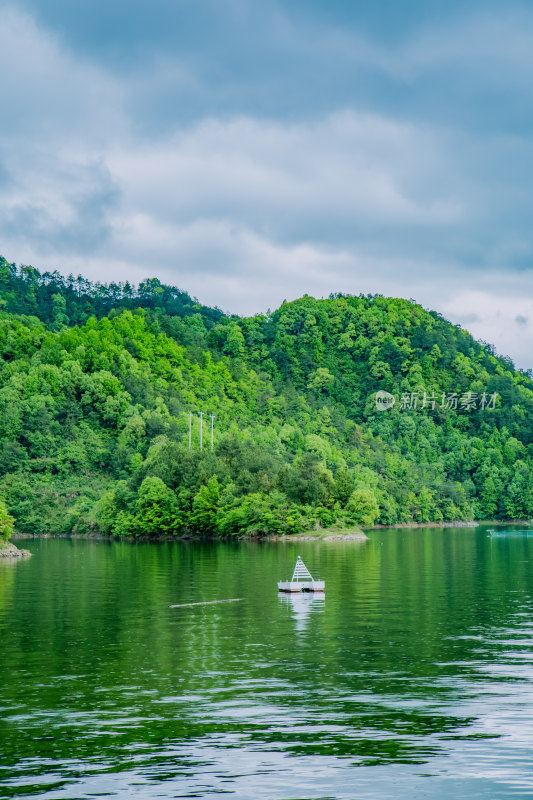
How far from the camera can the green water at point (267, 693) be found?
19.5 metres

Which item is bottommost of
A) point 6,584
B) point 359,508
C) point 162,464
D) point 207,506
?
point 6,584

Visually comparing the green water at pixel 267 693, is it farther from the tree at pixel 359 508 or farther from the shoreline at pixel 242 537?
the tree at pixel 359 508

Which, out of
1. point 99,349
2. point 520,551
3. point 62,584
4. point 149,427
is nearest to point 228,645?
point 62,584

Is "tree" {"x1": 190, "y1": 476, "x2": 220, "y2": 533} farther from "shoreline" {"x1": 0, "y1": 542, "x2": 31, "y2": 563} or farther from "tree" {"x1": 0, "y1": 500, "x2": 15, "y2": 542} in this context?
"tree" {"x1": 0, "y1": 500, "x2": 15, "y2": 542}

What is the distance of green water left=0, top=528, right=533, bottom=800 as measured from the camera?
19453mm

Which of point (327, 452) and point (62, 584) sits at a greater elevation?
point (327, 452)

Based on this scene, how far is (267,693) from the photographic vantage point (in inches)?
1059

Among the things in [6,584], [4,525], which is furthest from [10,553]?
[6,584]

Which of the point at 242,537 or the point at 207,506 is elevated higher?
the point at 207,506

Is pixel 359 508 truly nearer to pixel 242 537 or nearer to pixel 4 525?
pixel 242 537

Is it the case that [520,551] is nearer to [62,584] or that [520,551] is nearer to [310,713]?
[62,584]

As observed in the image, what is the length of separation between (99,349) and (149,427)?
89.9 feet

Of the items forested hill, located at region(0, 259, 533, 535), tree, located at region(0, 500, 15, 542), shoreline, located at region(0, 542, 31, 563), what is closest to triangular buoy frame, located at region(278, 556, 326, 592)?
shoreline, located at region(0, 542, 31, 563)

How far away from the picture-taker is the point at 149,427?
16338 centimetres
